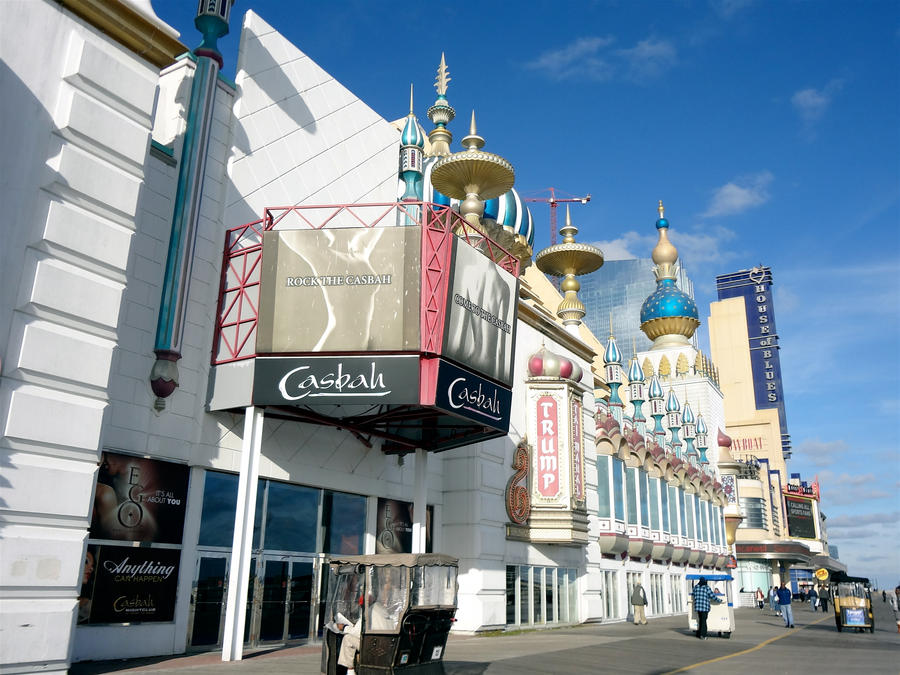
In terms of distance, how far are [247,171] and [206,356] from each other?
552 centimetres

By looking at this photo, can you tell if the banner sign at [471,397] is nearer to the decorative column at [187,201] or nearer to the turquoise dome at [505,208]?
the decorative column at [187,201]

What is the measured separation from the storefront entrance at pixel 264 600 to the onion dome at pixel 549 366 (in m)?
11.6

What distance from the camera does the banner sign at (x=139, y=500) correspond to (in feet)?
50.3

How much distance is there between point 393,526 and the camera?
23.1m

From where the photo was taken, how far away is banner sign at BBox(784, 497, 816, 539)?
361ft

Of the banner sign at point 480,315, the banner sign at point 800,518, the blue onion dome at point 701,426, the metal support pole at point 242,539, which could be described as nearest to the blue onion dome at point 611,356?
the blue onion dome at point 701,426

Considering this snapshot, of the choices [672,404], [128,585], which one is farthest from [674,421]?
[128,585]

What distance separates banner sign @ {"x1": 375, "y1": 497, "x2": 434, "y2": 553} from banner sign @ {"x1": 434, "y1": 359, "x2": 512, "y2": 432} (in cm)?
502

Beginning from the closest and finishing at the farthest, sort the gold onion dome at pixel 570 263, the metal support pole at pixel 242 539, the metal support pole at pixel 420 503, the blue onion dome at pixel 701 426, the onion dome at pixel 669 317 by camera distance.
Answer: the metal support pole at pixel 242 539, the metal support pole at pixel 420 503, the gold onion dome at pixel 570 263, the blue onion dome at pixel 701 426, the onion dome at pixel 669 317

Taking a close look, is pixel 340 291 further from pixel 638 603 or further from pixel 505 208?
pixel 638 603

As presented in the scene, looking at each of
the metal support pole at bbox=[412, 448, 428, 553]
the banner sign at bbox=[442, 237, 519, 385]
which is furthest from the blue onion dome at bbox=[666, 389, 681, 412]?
the banner sign at bbox=[442, 237, 519, 385]

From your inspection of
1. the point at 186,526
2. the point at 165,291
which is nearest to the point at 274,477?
the point at 186,526

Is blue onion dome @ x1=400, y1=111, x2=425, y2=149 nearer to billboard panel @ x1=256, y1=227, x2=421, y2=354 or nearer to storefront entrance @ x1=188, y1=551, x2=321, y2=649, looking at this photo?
billboard panel @ x1=256, y1=227, x2=421, y2=354

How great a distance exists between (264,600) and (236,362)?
6.30 metres
